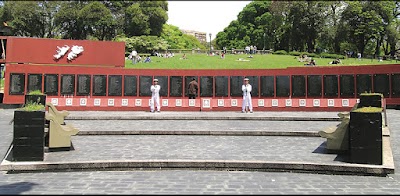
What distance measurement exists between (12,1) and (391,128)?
60817 mm

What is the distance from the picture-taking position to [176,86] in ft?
71.7

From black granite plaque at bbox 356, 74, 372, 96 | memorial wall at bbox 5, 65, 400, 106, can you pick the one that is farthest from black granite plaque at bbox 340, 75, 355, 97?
black granite plaque at bbox 356, 74, 372, 96

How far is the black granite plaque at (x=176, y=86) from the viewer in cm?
2184

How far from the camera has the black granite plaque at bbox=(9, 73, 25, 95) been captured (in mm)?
21578

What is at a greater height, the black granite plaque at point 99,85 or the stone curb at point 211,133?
the black granite plaque at point 99,85

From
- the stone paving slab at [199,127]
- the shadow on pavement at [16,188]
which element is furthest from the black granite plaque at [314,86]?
the shadow on pavement at [16,188]

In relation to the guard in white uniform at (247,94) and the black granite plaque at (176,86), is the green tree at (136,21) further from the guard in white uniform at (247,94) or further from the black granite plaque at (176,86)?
the guard in white uniform at (247,94)

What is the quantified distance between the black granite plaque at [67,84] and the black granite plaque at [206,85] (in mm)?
7377

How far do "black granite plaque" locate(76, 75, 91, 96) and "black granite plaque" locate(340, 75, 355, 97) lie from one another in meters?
14.3

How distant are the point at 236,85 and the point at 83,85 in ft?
28.7

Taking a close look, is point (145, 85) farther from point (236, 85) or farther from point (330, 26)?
point (330, 26)

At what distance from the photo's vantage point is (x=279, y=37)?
72.1m

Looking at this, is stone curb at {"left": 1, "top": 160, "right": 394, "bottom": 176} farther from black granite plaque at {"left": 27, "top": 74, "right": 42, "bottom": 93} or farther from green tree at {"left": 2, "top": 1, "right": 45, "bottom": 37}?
green tree at {"left": 2, "top": 1, "right": 45, "bottom": 37}

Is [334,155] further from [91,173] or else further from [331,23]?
[331,23]
